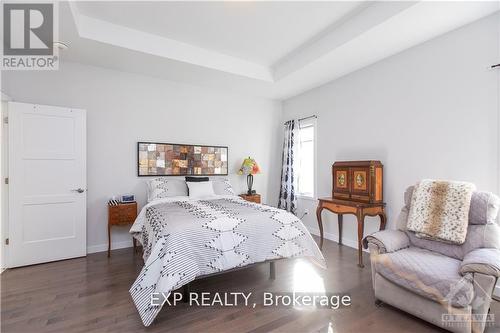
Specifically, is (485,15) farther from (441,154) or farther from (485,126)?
(441,154)

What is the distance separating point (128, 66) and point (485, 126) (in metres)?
4.36

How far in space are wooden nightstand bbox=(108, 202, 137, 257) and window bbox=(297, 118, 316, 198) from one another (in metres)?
3.00

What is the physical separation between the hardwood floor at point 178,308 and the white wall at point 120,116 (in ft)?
3.33

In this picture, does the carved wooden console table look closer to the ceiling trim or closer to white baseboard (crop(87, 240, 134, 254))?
the ceiling trim

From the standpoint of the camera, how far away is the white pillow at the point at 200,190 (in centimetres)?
380

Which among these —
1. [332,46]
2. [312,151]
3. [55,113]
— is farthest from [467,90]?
[55,113]

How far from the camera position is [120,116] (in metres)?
3.86

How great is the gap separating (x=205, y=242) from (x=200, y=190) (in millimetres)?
1660

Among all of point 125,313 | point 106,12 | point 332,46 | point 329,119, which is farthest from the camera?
point 329,119

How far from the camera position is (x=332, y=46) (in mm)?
3111

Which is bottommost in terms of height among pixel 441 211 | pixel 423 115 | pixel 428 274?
pixel 428 274

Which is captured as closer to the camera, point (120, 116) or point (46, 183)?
point (46, 183)

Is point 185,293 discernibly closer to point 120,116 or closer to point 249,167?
point 249,167

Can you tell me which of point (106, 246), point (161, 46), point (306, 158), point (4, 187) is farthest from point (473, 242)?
point (4, 187)
